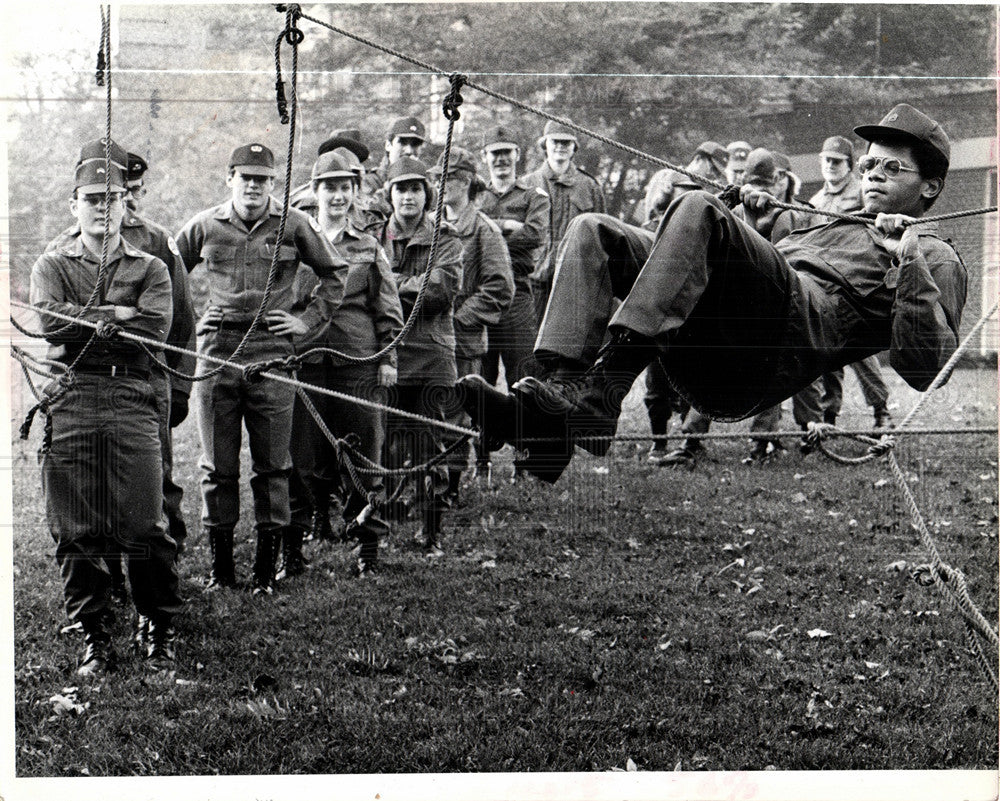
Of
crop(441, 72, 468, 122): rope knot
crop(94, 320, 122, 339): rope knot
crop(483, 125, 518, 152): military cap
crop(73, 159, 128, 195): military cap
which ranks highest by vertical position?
crop(441, 72, 468, 122): rope knot

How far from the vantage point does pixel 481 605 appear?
4.66 meters

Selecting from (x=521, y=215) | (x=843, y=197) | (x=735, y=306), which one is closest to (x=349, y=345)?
(x=521, y=215)

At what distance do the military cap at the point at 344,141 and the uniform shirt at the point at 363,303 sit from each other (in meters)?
0.31

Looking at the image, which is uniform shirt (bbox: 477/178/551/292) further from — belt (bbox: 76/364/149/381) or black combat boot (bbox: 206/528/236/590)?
belt (bbox: 76/364/149/381)

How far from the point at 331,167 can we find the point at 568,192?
39.1 inches

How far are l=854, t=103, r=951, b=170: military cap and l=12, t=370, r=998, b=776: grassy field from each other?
4.97ft

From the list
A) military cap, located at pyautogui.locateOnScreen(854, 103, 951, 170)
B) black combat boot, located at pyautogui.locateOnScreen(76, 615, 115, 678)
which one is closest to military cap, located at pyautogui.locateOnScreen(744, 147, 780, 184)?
military cap, located at pyautogui.locateOnScreen(854, 103, 951, 170)

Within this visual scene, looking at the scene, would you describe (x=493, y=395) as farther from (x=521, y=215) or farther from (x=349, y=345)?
(x=521, y=215)

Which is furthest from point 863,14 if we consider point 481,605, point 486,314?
point 481,605

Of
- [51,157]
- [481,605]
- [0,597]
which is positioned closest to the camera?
[0,597]

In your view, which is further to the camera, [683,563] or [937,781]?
[683,563]

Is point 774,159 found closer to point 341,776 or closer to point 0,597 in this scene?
point 341,776

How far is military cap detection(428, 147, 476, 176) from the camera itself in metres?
5.19

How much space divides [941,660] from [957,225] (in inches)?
65.3
